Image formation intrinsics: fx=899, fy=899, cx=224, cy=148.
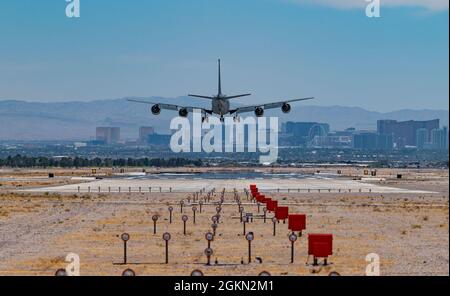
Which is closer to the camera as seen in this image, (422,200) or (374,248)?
(374,248)

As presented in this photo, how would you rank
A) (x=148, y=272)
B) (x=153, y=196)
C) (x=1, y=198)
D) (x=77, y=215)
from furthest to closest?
(x=153, y=196)
(x=1, y=198)
(x=77, y=215)
(x=148, y=272)

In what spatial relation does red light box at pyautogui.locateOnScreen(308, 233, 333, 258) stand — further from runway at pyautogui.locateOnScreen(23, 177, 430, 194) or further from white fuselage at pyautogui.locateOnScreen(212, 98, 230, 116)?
runway at pyautogui.locateOnScreen(23, 177, 430, 194)

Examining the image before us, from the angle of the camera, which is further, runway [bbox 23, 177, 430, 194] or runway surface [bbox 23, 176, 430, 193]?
runway surface [bbox 23, 176, 430, 193]

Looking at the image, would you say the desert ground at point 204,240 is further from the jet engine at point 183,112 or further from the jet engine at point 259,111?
the jet engine at point 259,111

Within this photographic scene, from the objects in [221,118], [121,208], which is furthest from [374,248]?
[221,118]

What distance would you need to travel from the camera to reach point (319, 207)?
84.4 m

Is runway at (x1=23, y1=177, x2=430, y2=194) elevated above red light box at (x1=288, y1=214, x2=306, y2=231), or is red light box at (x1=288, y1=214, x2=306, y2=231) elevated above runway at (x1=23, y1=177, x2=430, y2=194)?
red light box at (x1=288, y1=214, x2=306, y2=231)

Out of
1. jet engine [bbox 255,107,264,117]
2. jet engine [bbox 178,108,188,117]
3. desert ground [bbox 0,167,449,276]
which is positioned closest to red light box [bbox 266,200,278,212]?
desert ground [bbox 0,167,449,276]

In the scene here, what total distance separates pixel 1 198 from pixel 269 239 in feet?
180

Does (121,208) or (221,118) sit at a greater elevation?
(221,118)

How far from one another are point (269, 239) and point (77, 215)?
24936 millimetres
